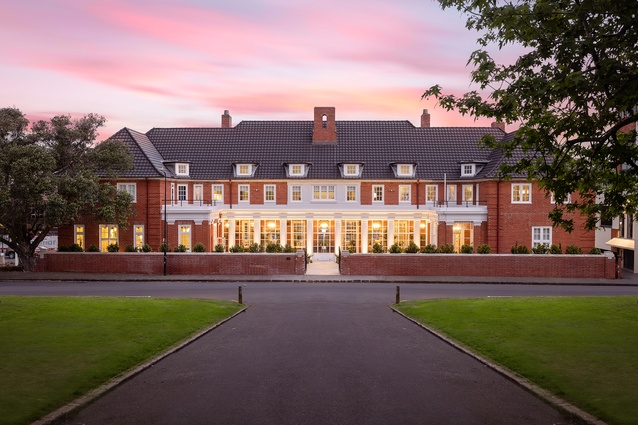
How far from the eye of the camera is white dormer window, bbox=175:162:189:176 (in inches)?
1997

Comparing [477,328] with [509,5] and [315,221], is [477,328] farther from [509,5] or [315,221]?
[315,221]

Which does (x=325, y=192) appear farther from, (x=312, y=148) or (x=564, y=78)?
(x=564, y=78)

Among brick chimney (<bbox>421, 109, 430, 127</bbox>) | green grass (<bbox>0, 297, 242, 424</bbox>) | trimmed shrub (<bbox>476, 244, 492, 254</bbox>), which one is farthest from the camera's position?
brick chimney (<bbox>421, 109, 430, 127</bbox>)

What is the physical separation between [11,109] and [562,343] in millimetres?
37514

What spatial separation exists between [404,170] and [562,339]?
35.2 meters

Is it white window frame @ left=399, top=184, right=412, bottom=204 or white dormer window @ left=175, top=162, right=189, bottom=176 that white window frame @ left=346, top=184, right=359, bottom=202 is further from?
white dormer window @ left=175, top=162, right=189, bottom=176

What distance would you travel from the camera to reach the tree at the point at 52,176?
123 feet

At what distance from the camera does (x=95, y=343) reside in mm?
15758

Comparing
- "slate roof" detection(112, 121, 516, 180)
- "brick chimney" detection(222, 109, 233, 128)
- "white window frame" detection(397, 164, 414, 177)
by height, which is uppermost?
"brick chimney" detection(222, 109, 233, 128)

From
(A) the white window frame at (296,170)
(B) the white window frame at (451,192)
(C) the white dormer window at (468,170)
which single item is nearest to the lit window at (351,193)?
(A) the white window frame at (296,170)

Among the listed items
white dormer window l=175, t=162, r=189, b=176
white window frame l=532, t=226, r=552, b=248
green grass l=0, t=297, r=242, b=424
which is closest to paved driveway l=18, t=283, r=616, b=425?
green grass l=0, t=297, r=242, b=424

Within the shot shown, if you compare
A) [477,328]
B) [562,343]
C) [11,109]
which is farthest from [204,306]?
[11,109]

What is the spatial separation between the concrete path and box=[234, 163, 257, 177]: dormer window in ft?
106

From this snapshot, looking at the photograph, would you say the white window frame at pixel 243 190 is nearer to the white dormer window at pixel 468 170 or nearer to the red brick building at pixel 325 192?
the red brick building at pixel 325 192
